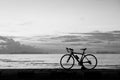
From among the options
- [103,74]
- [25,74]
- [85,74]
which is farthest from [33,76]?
[103,74]

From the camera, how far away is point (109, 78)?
10.2 metres

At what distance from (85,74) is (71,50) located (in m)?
4.04

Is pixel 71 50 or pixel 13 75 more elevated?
pixel 71 50

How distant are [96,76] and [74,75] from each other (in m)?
0.95

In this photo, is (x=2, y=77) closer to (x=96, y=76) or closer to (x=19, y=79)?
(x=19, y=79)

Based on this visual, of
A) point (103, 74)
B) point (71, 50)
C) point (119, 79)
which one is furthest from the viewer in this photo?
point (71, 50)

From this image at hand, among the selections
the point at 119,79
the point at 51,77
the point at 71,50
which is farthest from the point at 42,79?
the point at 71,50

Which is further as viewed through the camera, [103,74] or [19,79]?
[103,74]

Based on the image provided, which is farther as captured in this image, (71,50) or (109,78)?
(71,50)

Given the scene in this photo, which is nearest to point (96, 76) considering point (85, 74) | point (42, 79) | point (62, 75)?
point (85, 74)

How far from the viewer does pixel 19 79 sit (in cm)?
998

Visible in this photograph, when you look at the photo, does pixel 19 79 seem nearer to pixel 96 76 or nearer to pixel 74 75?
pixel 74 75

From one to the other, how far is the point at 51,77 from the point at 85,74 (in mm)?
1466

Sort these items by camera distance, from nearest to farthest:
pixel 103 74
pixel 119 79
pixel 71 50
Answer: pixel 119 79 < pixel 103 74 < pixel 71 50
